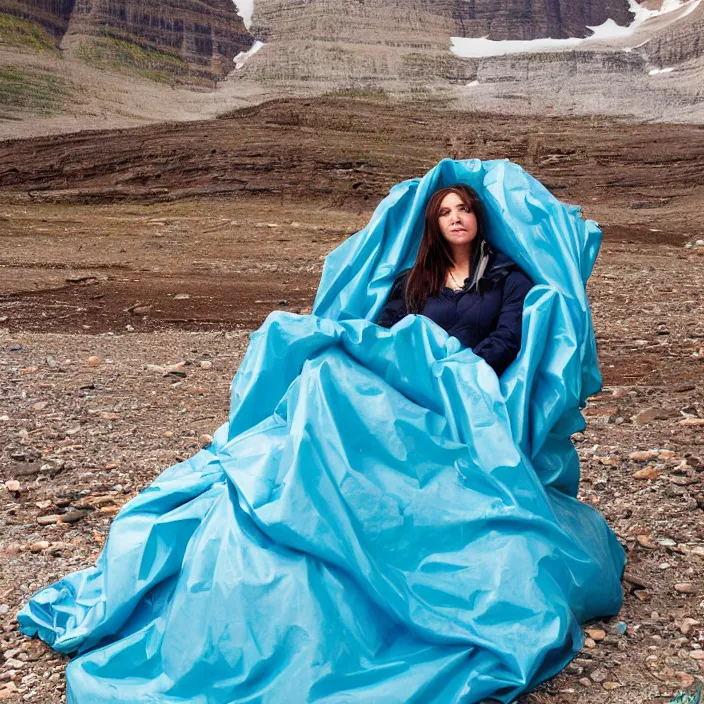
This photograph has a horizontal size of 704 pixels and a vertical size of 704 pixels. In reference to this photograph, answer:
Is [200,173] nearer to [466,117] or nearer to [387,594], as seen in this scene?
[466,117]

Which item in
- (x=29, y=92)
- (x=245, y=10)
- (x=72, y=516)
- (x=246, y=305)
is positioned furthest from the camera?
(x=245, y=10)

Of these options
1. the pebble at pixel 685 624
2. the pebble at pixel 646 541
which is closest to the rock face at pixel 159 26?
the pebble at pixel 646 541

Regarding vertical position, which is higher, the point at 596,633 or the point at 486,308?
the point at 486,308

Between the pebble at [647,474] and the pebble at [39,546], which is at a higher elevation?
the pebble at [647,474]

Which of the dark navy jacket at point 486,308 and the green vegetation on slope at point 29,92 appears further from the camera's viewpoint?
Result: the green vegetation on slope at point 29,92

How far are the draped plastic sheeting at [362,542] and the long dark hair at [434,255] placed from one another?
0.31 metres

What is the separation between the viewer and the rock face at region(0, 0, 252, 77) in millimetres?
18438

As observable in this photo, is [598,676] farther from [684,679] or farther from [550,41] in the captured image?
[550,41]

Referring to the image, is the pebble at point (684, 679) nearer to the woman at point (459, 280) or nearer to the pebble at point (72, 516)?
the woman at point (459, 280)

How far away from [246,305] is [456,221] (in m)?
5.49

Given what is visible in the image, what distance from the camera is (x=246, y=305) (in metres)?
8.38

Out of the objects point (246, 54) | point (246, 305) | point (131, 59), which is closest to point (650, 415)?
point (246, 305)

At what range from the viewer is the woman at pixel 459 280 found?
116 inches

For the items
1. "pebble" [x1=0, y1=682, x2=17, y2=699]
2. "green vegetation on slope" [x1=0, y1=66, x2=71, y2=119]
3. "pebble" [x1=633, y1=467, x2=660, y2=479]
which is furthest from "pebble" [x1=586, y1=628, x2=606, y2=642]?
"green vegetation on slope" [x1=0, y1=66, x2=71, y2=119]
